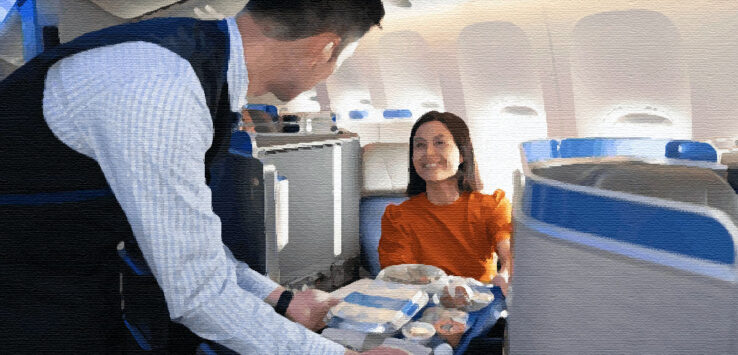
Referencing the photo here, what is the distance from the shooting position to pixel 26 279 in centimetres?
92

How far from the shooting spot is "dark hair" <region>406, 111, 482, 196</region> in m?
2.07

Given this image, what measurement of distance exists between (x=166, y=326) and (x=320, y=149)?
1481 mm

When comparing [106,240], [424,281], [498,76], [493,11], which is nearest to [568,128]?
[498,76]

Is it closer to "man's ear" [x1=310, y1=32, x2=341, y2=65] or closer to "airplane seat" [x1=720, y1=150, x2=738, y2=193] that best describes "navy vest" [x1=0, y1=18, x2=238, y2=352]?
"man's ear" [x1=310, y1=32, x2=341, y2=65]

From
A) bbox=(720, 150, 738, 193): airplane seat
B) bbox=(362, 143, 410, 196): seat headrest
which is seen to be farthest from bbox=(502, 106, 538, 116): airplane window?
bbox=(720, 150, 738, 193): airplane seat

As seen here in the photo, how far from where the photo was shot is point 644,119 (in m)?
3.97

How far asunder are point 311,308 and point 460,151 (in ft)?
3.68

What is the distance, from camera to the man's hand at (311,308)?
4.01 ft

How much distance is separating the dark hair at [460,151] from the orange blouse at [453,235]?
0.08 m

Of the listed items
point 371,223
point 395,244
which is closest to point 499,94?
point 371,223

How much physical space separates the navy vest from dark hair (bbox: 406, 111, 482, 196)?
3.98 feet

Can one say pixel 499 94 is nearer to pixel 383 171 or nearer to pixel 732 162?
pixel 383 171

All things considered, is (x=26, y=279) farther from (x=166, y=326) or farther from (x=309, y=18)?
(x=309, y=18)

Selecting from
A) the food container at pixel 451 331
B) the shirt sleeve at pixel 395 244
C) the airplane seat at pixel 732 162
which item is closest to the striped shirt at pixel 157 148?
the food container at pixel 451 331
